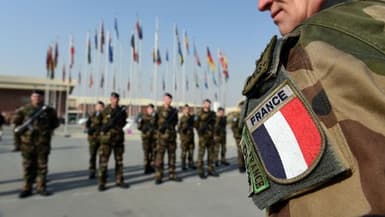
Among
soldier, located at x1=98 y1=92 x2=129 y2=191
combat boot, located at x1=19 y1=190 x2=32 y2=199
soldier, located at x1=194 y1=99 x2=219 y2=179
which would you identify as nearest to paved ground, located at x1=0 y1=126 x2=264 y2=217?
combat boot, located at x1=19 y1=190 x2=32 y2=199

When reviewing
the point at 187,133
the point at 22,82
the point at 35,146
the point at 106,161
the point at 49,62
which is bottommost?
the point at 106,161

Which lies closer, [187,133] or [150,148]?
[150,148]

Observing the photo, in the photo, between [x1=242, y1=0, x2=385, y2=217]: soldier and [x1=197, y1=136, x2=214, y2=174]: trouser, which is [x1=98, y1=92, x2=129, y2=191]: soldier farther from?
[x1=242, y1=0, x2=385, y2=217]: soldier

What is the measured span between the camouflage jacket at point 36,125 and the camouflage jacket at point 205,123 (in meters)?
3.11

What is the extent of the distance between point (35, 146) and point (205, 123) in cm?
347

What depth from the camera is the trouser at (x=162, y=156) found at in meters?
5.71

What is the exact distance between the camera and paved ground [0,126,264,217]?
388 cm

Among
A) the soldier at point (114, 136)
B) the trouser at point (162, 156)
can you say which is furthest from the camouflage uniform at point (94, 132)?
the trouser at point (162, 156)

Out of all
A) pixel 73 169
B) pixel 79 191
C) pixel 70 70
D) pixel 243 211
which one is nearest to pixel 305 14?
pixel 243 211

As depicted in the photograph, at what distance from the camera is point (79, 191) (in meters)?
5.05

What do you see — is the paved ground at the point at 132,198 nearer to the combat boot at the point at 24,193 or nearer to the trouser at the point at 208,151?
the combat boot at the point at 24,193

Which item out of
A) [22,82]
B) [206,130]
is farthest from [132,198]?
[22,82]

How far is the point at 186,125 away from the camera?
7328mm

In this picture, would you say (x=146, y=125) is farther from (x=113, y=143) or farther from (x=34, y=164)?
(x=34, y=164)
